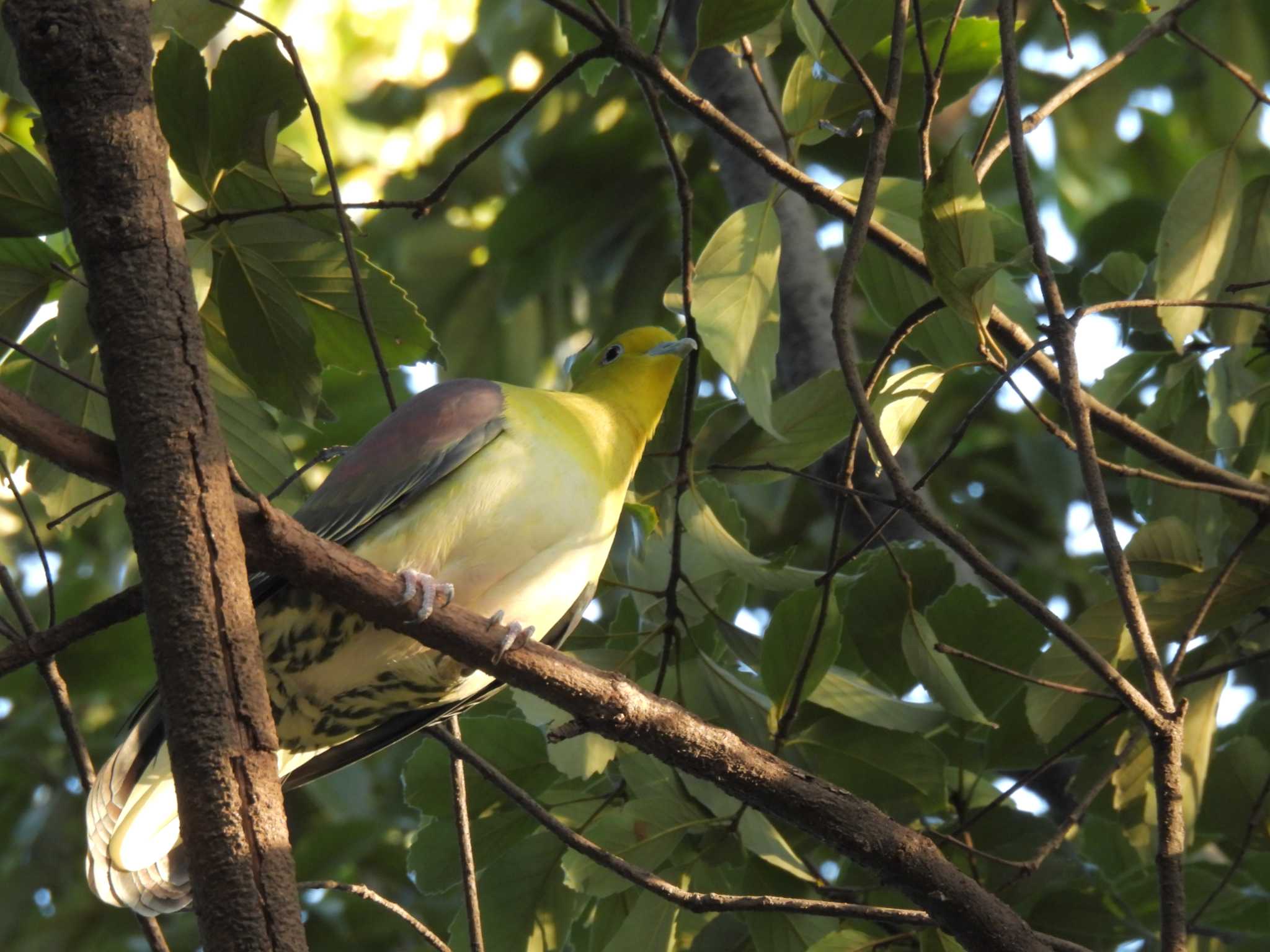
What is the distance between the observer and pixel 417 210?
7.47ft

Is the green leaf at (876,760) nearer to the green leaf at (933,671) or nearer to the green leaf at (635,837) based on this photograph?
the green leaf at (933,671)

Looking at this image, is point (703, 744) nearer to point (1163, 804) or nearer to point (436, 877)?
point (1163, 804)

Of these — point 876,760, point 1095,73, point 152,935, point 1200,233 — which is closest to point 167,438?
point 152,935

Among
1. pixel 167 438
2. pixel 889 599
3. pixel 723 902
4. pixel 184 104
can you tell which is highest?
pixel 184 104

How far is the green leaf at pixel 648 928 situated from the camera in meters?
2.31

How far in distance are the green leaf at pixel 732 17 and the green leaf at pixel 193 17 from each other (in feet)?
2.82

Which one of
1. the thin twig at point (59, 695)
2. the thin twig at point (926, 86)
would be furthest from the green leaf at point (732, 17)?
the thin twig at point (59, 695)

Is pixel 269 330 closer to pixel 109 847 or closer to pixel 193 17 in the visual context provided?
pixel 193 17

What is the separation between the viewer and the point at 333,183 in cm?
218

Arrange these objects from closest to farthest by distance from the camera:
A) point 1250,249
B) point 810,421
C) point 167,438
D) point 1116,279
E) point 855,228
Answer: point 167,438, point 855,228, point 810,421, point 1250,249, point 1116,279

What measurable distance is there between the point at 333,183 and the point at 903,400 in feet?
3.21

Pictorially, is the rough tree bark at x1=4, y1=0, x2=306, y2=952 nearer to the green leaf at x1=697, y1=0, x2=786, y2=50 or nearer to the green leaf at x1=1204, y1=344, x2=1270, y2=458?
the green leaf at x1=697, y1=0, x2=786, y2=50

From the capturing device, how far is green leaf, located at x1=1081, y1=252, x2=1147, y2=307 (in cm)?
310

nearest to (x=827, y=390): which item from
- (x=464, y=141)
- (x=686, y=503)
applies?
(x=686, y=503)
